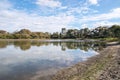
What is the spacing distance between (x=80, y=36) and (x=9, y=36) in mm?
62181

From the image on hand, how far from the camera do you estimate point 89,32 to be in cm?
14300

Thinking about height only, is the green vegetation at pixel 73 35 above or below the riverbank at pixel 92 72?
above

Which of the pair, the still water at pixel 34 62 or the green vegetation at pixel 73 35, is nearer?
the still water at pixel 34 62

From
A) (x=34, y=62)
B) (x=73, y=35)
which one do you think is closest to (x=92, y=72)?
(x=34, y=62)

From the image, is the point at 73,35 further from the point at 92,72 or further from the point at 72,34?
the point at 92,72

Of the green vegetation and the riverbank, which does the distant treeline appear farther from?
the riverbank

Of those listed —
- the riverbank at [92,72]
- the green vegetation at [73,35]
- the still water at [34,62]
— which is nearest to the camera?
the riverbank at [92,72]

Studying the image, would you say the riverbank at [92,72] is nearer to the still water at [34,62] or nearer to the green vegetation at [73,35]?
the still water at [34,62]

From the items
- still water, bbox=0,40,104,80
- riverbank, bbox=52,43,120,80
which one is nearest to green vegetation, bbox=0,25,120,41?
still water, bbox=0,40,104,80

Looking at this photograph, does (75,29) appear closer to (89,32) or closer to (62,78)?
(89,32)

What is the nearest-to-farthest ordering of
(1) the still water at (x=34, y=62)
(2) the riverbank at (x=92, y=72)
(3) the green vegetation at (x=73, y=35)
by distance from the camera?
(2) the riverbank at (x=92, y=72) → (1) the still water at (x=34, y=62) → (3) the green vegetation at (x=73, y=35)

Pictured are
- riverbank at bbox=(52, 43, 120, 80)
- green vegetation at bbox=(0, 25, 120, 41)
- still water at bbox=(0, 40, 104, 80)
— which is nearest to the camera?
riverbank at bbox=(52, 43, 120, 80)

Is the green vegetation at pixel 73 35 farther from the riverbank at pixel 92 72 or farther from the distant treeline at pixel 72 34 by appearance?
the riverbank at pixel 92 72

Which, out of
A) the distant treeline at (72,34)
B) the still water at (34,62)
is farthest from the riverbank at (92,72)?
the distant treeline at (72,34)
